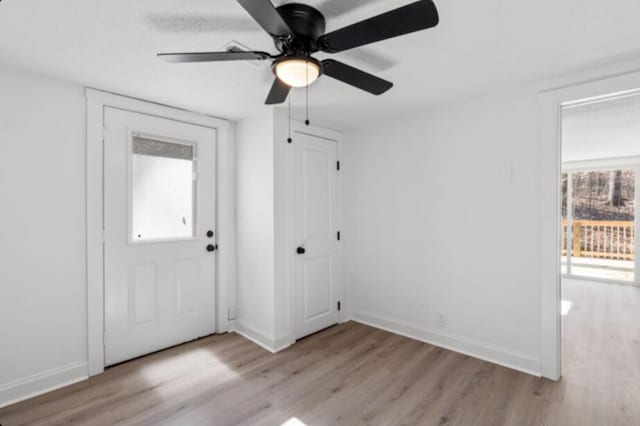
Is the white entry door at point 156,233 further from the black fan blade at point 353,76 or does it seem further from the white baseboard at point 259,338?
the black fan blade at point 353,76

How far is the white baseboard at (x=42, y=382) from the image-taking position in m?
2.08

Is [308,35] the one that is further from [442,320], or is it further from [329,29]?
[442,320]

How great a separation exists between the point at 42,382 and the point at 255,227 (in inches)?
77.2

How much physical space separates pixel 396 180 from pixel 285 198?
1210 mm

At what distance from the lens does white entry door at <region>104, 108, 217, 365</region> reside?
102 inches

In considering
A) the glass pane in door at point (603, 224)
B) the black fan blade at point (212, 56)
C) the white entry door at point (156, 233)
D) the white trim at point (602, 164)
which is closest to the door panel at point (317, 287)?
the white entry door at point (156, 233)

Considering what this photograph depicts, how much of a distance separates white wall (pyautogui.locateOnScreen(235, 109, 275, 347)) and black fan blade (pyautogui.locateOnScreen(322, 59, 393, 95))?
4.43 feet

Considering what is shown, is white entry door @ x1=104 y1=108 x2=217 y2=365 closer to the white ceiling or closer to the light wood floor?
the light wood floor

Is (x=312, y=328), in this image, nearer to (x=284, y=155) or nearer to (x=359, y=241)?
(x=359, y=241)

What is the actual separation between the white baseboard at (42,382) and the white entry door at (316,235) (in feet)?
5.97

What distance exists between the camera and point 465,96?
2.65 meters

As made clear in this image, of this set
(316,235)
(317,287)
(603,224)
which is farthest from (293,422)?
(603,224)

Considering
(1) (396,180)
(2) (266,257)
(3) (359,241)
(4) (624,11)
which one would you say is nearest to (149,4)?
(2) (266,257)

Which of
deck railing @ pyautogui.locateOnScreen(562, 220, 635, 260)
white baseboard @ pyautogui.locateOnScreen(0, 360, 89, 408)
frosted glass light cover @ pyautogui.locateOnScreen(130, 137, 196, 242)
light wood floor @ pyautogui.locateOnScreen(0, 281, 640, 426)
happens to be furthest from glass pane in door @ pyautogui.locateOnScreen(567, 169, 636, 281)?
white baseboard @ pyautogui.locateOnScreen(0, 360, 89, 408)
